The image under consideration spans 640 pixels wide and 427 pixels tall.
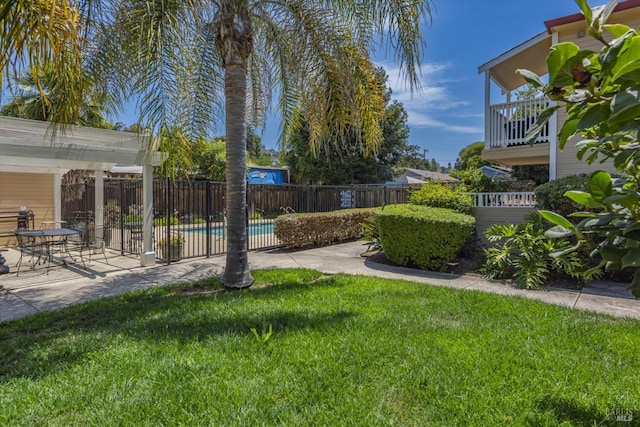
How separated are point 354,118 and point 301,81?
4.00ft

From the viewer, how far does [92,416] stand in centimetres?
264

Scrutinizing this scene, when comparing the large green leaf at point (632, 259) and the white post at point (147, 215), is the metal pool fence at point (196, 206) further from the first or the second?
the large green leaf at point (632, 259)

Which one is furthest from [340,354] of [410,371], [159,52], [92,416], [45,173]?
[45,173]

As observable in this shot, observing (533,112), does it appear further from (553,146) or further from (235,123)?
(235,123)

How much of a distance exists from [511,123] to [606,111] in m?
10.8

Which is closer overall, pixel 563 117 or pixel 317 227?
pixel 563 117

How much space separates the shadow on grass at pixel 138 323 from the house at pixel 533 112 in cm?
792

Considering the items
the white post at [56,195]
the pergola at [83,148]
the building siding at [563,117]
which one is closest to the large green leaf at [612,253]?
the pergola at [83,148]

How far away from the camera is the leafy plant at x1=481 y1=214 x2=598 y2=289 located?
270 inches

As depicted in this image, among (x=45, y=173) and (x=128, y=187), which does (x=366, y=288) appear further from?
(x=45, y=173)

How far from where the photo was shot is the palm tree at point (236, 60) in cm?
548

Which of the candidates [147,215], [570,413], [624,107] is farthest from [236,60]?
[570,413]

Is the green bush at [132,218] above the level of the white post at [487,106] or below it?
below

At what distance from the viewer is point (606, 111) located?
4.48 feet
